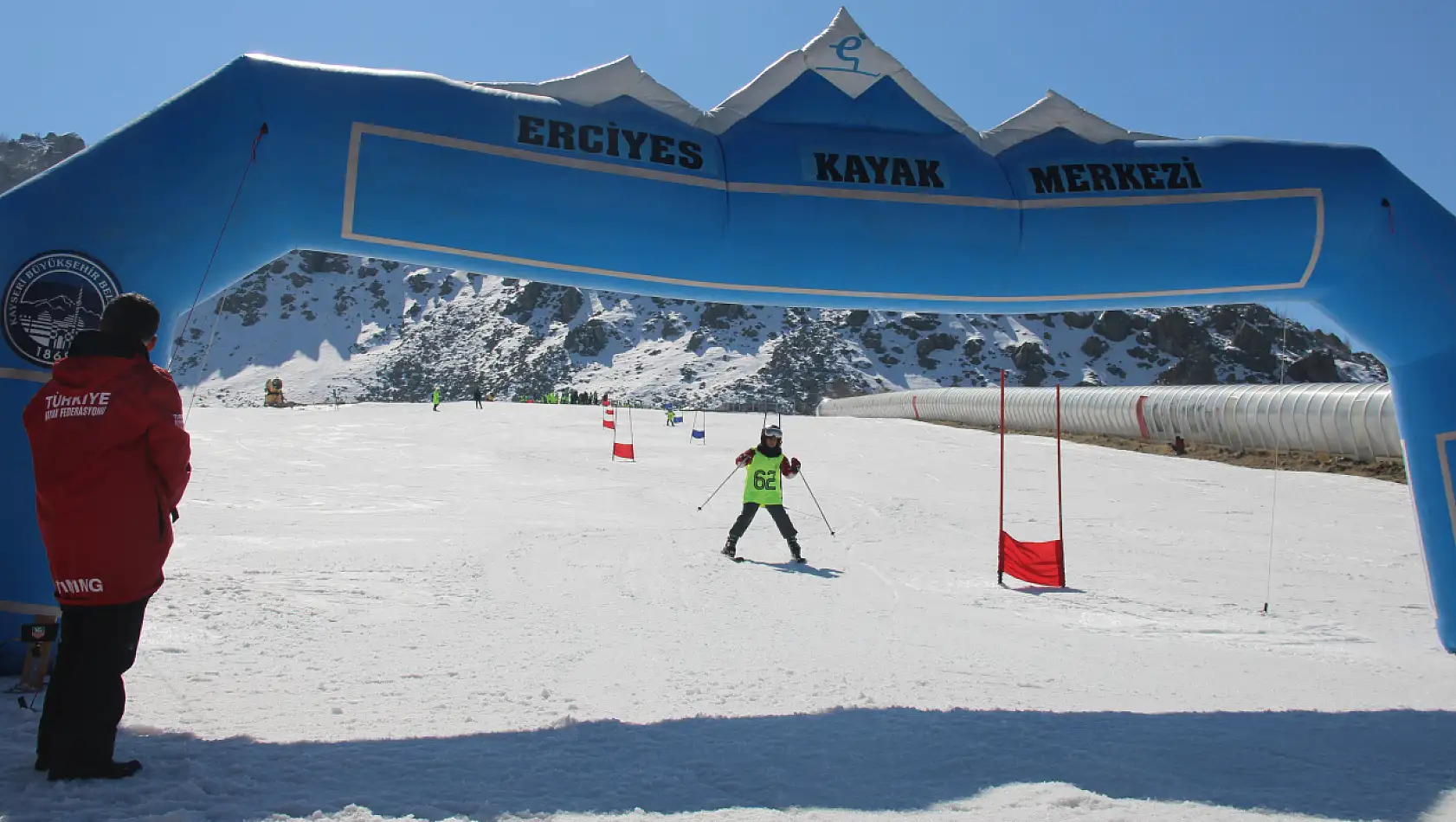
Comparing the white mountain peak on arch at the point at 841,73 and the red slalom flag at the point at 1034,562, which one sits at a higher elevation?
the white mountain peak on arch at the point at 841,73

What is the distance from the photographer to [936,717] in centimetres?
398

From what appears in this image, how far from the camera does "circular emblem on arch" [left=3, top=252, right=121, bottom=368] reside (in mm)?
3906

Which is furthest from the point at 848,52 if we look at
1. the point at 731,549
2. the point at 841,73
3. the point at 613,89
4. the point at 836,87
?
the point at 731,549

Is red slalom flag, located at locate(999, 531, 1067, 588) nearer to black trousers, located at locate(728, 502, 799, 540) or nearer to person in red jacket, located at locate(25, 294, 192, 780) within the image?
black trousers, located at locate(728, 502, 799, 540)

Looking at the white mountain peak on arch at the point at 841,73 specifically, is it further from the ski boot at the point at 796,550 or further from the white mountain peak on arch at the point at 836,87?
the ski boot at the point at 796,550

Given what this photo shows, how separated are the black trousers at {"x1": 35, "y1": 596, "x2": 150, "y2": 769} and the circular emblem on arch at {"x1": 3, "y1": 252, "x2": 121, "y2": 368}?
1.63m

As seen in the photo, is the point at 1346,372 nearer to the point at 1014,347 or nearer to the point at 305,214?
the point at 1014,347

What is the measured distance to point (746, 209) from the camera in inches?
207

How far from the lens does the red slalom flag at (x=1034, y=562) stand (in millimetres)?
8497

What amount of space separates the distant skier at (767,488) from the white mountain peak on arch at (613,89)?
4390 millimetres

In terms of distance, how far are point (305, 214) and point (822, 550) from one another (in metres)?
7.08

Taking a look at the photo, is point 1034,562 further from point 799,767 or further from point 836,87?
point 799,767

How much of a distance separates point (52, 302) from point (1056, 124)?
575 cm

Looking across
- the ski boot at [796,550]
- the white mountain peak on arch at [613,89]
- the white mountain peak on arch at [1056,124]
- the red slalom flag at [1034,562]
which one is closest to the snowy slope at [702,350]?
the ski boot at [796,550]
